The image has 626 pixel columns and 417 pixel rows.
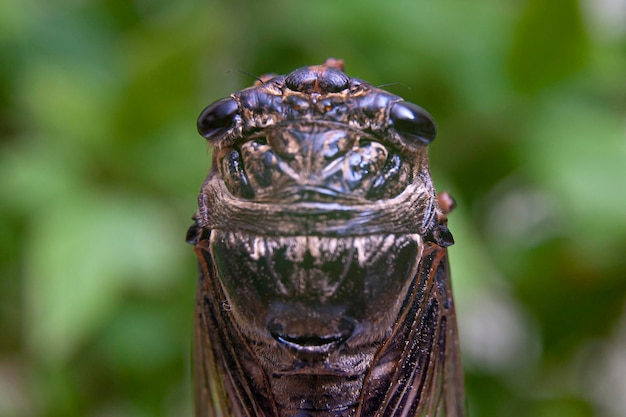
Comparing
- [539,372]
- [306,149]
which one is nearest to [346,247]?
[306,149]

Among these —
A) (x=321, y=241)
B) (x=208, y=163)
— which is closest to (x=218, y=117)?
(x=321, y=241)

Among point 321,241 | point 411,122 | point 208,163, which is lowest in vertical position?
point 321,241

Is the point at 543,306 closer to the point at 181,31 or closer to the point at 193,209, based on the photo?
the point at 193,209

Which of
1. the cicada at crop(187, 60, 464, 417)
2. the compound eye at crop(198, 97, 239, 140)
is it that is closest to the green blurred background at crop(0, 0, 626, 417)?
the cicada at crop(187, 60, 464, 417)

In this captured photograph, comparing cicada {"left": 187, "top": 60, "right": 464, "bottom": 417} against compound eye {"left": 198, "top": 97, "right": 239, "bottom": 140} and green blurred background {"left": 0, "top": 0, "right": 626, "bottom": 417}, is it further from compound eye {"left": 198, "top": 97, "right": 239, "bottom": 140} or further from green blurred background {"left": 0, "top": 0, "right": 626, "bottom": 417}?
green blurred background {"left": 0, "top": 0, "right": 626, "bottom": 417}

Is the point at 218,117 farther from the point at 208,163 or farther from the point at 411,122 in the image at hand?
the point at 208,163

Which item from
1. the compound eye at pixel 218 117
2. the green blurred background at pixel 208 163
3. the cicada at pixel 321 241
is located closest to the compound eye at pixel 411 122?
the cicada at pixel 321 241
